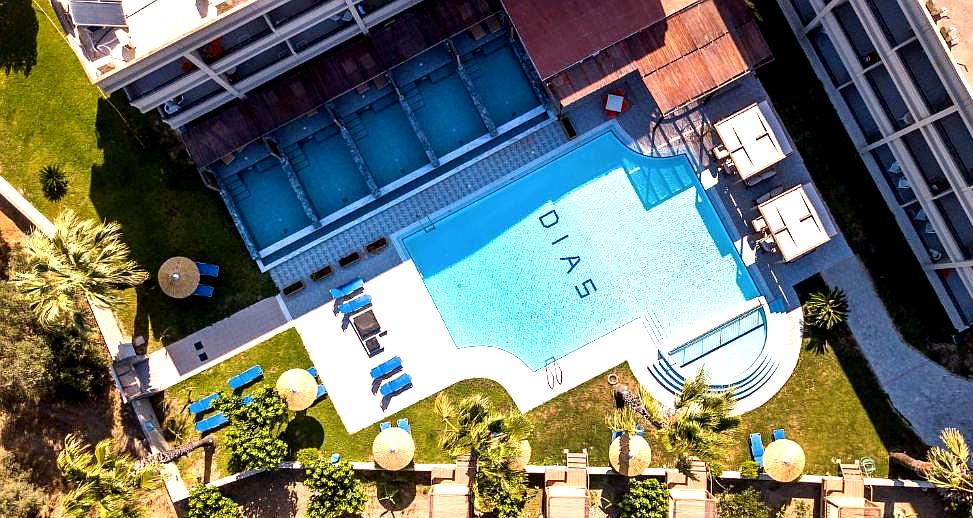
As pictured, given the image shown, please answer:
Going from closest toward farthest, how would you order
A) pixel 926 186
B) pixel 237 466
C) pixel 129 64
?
1. pixel 129 64
2. pixel 926 186
3. pixel 237 466

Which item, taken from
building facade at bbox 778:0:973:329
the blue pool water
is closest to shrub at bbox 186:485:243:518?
the blue pool water

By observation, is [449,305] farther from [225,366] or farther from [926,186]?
[926,186]

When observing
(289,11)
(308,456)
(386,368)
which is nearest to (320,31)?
(289,11)

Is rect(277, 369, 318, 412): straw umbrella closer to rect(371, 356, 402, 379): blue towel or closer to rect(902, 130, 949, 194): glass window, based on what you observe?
rect(371, 356, 402, 379): blue towel

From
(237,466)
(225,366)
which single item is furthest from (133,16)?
(237,466)

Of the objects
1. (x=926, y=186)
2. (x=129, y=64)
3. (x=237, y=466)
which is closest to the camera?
(x=129, y=64)
